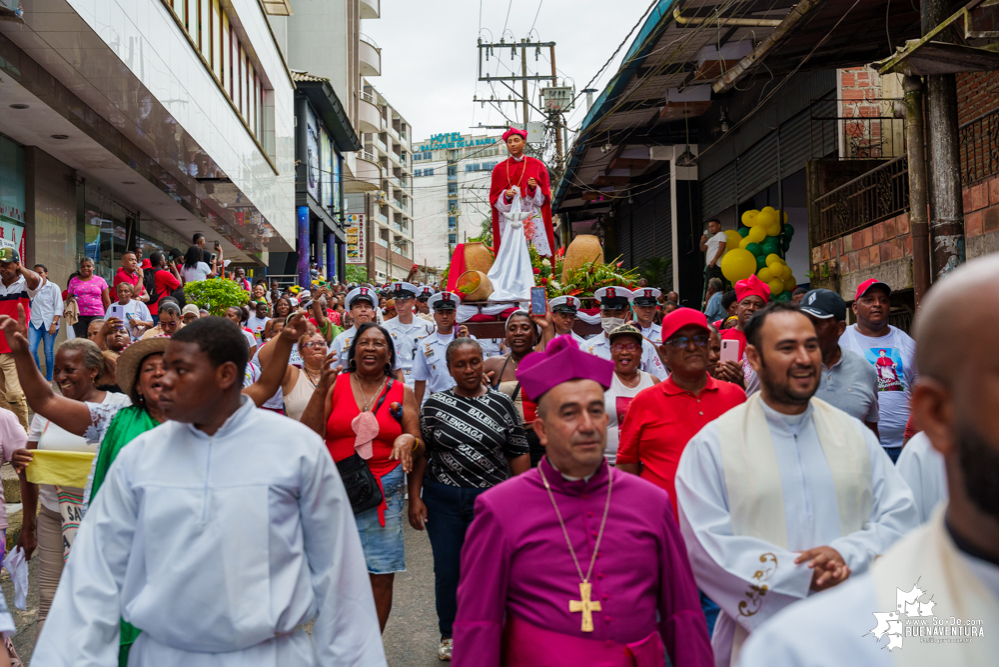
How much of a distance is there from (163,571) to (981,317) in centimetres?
254

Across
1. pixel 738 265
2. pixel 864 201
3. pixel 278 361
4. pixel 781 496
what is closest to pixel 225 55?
pixel 738 265

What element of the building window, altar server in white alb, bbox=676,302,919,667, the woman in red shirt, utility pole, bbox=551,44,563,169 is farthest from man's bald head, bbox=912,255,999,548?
utility pole, bbox=551,44,563,169

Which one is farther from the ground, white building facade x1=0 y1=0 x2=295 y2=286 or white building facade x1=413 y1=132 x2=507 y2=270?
white building facade x1=413 y1=132 x2=507 y2=270

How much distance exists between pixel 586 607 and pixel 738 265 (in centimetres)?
1256

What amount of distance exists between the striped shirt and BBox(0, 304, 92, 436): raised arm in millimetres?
1896

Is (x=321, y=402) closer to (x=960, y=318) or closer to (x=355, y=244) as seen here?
(x=960, y=318)

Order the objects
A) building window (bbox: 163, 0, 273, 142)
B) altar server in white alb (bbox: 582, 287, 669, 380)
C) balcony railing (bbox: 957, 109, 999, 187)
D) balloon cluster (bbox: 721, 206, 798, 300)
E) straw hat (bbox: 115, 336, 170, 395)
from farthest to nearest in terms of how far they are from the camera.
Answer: building window (bbox: 163, 0, 273, 142) → balloon cluster (bbox: 721, 206, 798, 300) → balcony railing (bbox: 957, 109, 999, 187) → altar server in white alb (bbox: 582, 287, 669, 380) → straw hat (bbox: 115, 336, 170, 395)

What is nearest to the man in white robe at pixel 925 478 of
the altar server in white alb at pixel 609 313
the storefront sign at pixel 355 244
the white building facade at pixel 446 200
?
the altar server in white alb at pixel 609 313

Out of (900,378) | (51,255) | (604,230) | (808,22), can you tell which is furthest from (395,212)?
(900,378)

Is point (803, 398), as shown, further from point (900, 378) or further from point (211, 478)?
point (900, 378)

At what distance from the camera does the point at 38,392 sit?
172 inches

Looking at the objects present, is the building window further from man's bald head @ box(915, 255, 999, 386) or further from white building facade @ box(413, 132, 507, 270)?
white building facade @ box(413, 132, 507, 270)

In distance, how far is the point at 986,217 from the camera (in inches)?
370

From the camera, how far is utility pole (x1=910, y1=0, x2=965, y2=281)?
800 cm
